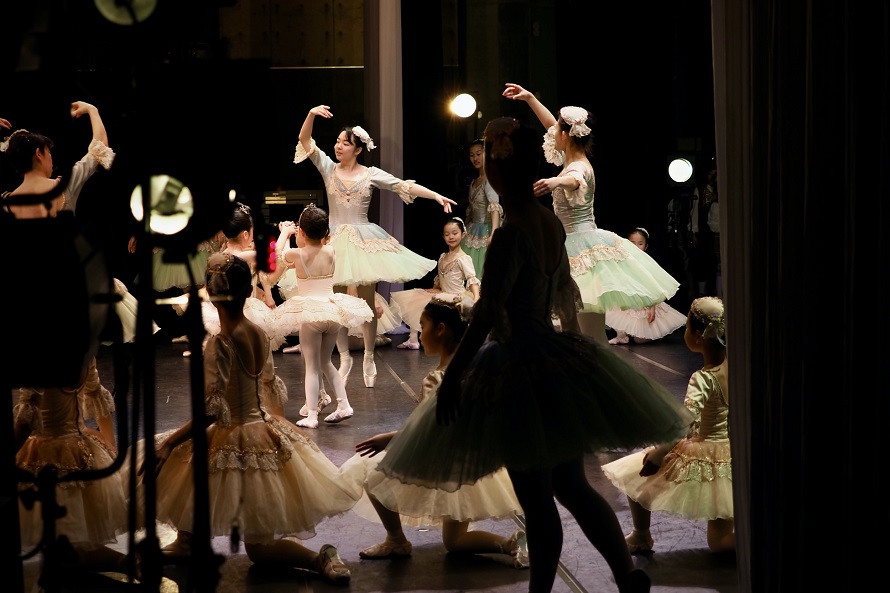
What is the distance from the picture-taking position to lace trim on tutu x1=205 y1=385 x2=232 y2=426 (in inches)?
127

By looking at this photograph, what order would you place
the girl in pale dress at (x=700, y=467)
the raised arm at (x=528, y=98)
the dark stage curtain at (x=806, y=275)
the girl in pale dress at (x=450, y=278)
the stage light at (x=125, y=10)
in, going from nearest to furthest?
1. the stage light at (x=125, y=10)
2. the dark stage curtain at (x=806, y=275)
3. the girl in pale dress at (x=700, y=467)
4. the raised arm at (x=528, y=98)
5. the girl in pale dress at (x=450, y=278)

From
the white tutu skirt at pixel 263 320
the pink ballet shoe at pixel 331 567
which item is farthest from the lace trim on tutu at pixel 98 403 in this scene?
the white tutu skirt at pixel 263 320

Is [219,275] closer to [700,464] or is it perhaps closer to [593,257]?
[700,464]

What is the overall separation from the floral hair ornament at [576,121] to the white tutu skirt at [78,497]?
2.92 metres

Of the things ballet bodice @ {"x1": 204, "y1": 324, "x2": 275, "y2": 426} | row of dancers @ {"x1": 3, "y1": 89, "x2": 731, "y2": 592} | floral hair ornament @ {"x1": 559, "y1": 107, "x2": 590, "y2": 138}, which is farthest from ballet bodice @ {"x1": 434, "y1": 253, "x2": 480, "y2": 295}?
ballet bodice @ {"x1": 204, "y1": 324, "x2": 275, "y2": 426}

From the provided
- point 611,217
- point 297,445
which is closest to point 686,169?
point 611,217

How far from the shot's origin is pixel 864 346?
2.21 meters

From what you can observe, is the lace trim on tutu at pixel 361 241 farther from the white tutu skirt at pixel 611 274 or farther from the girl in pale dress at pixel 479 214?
the white tutu skirt at pixel 611 274

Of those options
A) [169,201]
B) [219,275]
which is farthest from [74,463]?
[169,201]

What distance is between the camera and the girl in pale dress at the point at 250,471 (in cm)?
314

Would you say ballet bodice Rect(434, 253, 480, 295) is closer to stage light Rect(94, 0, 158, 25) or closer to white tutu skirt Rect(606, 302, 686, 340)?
white tutu skirt Rect(606, 302, 686, 340)

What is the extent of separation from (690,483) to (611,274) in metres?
2.13

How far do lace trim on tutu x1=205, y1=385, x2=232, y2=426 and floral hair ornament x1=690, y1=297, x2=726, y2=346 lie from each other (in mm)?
1520

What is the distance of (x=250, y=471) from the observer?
3180 millimetres
